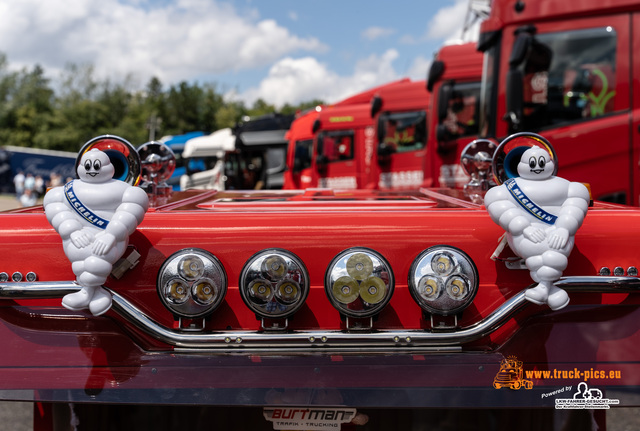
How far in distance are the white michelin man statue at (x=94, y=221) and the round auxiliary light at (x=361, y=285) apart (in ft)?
1.92

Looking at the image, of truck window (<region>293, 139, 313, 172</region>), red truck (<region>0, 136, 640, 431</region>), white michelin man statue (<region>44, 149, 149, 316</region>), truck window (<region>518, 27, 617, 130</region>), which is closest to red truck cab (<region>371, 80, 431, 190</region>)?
truck window (<region>293, 139, 313, 172</region>)

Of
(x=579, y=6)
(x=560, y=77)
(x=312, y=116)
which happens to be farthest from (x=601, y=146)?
(x=312, y=116)

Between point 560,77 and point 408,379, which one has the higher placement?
point 560,77

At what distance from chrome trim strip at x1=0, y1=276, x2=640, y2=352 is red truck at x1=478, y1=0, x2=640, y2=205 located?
4451 millimetres

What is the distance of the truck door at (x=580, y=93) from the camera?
5766mm

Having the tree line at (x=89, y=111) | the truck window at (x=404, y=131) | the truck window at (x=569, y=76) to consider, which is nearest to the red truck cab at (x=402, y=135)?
the truck window at (x=404, y=131)

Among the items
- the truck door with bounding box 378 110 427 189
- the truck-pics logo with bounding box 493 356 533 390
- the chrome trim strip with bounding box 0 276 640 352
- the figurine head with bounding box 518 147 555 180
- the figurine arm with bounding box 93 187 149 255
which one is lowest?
the truck-pics logo with bounding box 493 356 533 390

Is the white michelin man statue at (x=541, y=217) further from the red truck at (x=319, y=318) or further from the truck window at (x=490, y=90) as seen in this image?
the truck window at (x=490, y=90)

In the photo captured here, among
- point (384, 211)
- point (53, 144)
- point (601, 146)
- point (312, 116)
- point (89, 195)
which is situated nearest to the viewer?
point (89, 195)

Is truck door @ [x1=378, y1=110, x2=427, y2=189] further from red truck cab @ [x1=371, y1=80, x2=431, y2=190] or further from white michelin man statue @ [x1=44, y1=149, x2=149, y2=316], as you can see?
white michelin man statue @ [x1=44, y1=149, x2=149, y2=316]

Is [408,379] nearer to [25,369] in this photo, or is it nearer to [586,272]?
[586,272]

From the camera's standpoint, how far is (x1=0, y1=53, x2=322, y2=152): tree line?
61031 mm

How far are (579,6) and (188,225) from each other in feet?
17.1

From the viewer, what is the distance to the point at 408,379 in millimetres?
1780
